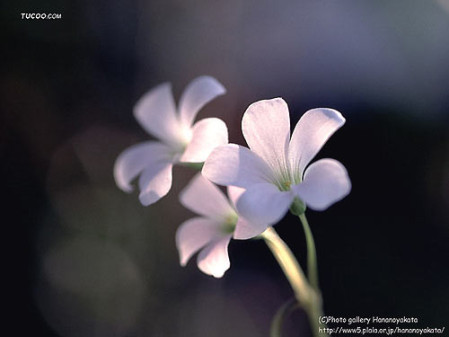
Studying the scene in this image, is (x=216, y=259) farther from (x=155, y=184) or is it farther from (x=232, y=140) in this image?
(x=232, y=140)

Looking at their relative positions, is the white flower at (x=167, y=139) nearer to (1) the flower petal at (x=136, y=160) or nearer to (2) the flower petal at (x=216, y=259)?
(1) the flower petal at (x=136, y=160)


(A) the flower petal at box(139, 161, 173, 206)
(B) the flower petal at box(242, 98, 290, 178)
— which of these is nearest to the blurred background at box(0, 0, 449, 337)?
(A) the flower petal at box(139, 161, 173, 206)

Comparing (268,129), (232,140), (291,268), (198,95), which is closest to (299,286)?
(291,268)

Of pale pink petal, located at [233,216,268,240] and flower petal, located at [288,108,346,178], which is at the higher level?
flower petal, located at [288,108,346,178]

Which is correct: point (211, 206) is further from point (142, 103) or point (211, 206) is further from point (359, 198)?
point (359, 198)

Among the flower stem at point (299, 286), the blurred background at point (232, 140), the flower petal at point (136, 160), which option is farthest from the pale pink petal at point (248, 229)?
the blurred background at point (232, 140)

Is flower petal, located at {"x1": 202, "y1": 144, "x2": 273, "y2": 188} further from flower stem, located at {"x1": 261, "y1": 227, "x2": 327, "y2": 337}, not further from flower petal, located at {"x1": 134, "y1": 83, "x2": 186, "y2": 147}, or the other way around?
flower petal, located at {"x1": 134, "y1": 83, "x2": 186, "y2": 147}
